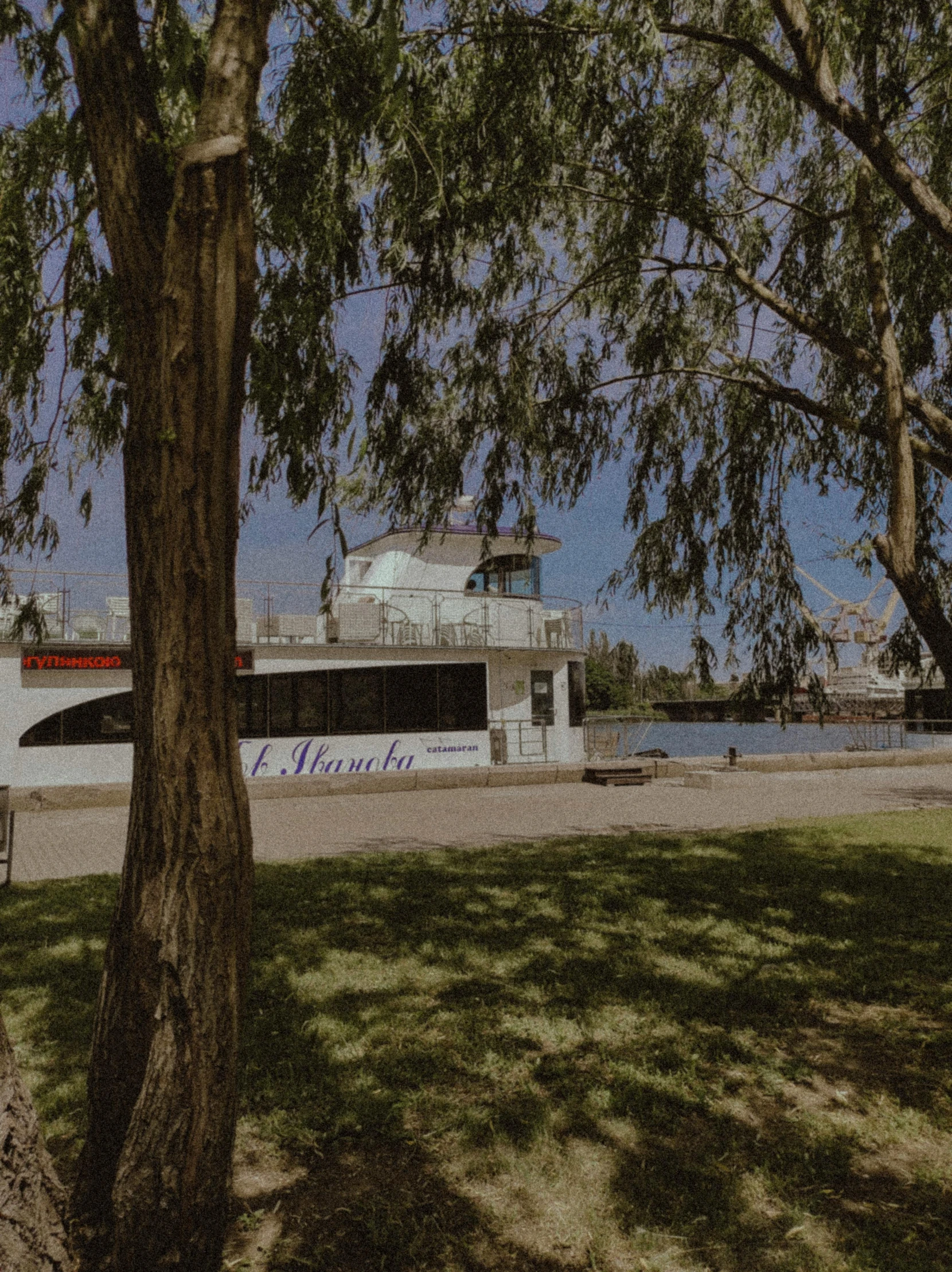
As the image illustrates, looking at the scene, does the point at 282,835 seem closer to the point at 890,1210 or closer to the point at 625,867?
the point at 625,867

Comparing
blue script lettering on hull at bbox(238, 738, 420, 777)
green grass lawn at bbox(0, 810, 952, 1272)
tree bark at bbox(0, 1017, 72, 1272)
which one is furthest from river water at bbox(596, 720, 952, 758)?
blue script lettering on hull at bbox(238, 738, 420, 777)

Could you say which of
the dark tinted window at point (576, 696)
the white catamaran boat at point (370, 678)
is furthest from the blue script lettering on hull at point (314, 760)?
the dark tinted window at point (576, 696)

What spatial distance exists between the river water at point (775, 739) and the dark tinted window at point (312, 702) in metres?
9.39

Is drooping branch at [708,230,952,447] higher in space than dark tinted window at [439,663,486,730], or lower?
higher

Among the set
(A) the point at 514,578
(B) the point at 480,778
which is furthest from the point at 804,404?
(A) the point at 514,578

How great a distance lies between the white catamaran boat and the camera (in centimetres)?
1862

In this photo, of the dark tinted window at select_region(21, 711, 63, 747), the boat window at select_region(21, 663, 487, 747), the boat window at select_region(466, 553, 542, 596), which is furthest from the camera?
the boat window at select_region(466, 553, 542, 596)

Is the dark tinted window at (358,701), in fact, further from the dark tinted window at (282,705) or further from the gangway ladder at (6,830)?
the gangway ladder at (6,830)

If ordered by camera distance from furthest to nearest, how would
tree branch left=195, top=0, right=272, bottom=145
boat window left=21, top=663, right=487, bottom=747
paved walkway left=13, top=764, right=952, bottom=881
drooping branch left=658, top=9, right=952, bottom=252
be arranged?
1. boat window left=21, top=663, right=487, bottom=747
2. paved walkway left=13, top=764, right=952, bottom=881
3. drooping branch left=658, top=9, right=952, bottom=252
4. tree branch left=195, top=0, right=272, bottom=145

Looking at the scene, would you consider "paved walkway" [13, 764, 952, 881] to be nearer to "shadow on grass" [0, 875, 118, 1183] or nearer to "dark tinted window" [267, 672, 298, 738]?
"shadow on grass" [0, 875, 118, 1183]

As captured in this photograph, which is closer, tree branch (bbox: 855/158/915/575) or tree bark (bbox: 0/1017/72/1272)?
tree bark (bbox: 0/1017/72/1272)

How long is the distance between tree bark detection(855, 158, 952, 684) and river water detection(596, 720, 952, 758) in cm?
226

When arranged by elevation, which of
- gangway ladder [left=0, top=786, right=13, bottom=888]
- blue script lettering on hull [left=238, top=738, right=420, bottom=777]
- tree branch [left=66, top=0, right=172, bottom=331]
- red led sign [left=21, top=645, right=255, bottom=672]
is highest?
tree branch [left=66, top=0, right=172, bottom=331]

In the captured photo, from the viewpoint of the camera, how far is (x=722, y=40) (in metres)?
6.03
